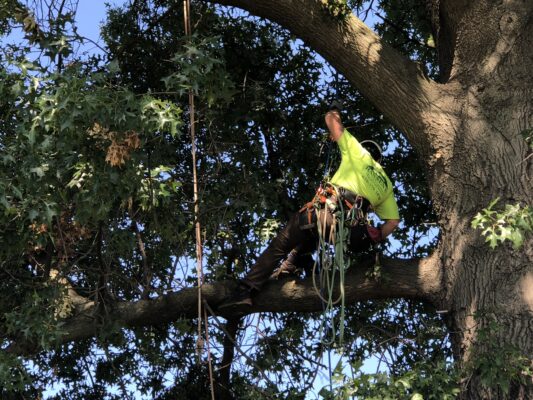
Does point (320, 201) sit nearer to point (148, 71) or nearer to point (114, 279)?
point (114, 279)

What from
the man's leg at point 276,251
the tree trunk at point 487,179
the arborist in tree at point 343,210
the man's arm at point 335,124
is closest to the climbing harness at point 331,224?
the arborist in tree at point 343,210

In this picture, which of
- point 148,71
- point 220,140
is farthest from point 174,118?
point 148,71

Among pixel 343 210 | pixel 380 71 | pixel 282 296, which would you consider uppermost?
pixel 380 71

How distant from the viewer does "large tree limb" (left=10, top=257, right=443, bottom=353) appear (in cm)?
764

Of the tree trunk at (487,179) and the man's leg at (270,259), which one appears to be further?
the man's leg at (270,259)

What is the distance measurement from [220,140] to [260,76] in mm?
1064

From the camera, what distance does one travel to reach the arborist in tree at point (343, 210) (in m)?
7.47

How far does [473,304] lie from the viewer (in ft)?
23.9

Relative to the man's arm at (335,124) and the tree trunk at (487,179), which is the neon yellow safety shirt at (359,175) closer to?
the man's arm at (335,124)

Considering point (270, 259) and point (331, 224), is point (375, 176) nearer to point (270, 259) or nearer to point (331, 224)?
point (331, 224)

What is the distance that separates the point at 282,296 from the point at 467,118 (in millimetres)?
1914

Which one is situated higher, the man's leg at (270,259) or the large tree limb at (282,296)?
the man's leg at (270,259)

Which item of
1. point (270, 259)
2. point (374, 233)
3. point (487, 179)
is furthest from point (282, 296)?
point (487, 179)

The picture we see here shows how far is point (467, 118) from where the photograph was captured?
24.9 feet
